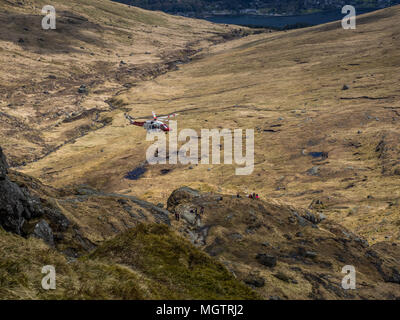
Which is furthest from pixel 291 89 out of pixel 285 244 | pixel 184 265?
pixel 184 265

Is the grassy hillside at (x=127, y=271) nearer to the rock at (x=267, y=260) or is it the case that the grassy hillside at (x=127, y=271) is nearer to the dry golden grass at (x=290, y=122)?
the rock at (x=267, y=260)

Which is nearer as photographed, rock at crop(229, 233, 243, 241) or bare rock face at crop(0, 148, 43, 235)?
bare rock face at crop(0, 148, 43, 235)

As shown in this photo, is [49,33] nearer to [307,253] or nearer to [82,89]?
[82,89]

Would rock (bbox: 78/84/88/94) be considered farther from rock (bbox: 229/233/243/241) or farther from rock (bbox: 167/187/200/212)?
rock (bbox: 229/233/243/241)

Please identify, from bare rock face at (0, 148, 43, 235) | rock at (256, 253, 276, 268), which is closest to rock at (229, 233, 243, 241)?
rock at (256, 253, 276, 268)

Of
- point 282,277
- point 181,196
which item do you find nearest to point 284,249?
point 282,277

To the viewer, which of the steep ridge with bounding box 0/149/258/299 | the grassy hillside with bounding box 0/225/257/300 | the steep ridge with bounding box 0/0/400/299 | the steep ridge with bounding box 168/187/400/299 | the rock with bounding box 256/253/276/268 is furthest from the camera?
the rock with bounding box 256/253/276/268
